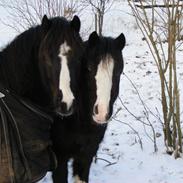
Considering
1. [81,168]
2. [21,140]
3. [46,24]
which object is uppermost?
[46,24]

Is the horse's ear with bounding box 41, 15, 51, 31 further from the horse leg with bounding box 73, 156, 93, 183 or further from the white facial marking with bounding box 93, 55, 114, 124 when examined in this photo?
the horse leg with bounding box 73, 156, 93, 183

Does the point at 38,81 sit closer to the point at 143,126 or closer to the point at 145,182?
the point at 145,182

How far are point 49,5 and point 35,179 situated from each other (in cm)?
499

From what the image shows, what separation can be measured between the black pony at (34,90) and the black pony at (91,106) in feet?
0.68

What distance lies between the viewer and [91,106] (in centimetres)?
320

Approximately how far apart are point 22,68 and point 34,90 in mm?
181

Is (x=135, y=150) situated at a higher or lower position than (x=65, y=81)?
lower

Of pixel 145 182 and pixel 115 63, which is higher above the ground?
pixel 115 63

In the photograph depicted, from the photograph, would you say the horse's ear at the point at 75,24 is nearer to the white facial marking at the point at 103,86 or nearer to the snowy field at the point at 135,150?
the white facial marking at the point at 103,86

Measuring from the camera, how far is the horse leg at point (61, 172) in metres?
3.49

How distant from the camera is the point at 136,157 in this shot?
5.05 metres

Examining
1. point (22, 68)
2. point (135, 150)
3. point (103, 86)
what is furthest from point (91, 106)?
point (135, 150)

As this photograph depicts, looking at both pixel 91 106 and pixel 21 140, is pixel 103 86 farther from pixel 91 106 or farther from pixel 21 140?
pixel 21 140

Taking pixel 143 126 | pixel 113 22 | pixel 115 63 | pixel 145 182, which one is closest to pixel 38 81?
pixel 115 63
